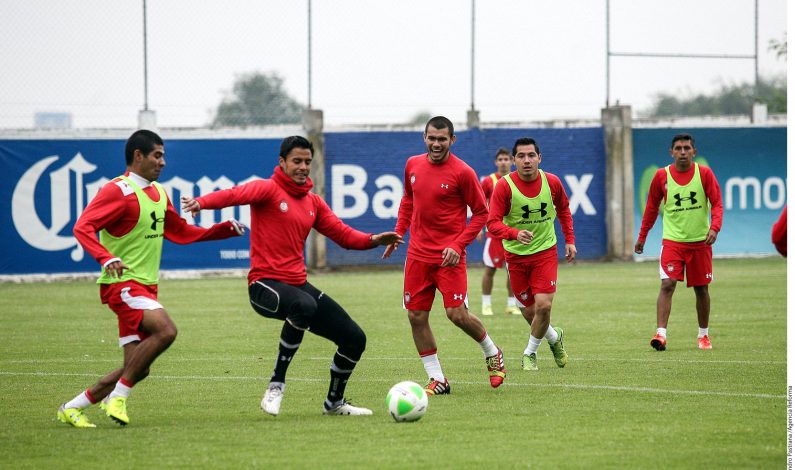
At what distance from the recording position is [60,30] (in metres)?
Result: 27.0

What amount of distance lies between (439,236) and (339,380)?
1897 millimetres

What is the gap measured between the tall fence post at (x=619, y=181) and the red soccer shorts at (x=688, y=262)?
1600 cm

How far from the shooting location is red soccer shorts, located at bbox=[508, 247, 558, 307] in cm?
A: 1229

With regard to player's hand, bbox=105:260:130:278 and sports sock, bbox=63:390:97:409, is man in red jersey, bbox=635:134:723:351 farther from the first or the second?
player's hand, bbox=105:260:130:278

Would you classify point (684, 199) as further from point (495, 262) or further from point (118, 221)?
point (118, 221)

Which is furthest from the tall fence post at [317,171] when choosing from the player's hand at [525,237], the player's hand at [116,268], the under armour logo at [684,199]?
the player's hand at [116,268]

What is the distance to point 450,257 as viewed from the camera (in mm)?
10633

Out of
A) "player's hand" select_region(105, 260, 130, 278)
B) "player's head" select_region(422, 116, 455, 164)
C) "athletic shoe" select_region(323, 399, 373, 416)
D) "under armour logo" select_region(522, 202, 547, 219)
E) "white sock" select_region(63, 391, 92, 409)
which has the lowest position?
"athletic shoe" select_region(323, 399, 373, 416)

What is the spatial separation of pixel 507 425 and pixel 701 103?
4001 centimetres

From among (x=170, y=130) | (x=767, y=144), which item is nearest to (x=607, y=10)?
(x=767, y=144)

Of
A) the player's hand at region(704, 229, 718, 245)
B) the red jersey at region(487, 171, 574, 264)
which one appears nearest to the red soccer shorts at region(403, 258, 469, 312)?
the red jersey at region(487, 171, 574, 264)

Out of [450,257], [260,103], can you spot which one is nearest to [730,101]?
[260,103]

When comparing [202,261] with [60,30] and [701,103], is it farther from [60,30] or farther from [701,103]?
[701,103]

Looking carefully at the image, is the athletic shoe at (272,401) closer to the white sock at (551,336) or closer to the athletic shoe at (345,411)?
the athletic shoe at (345,411)
